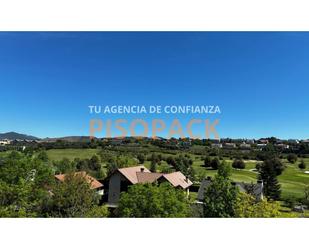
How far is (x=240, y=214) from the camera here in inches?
497

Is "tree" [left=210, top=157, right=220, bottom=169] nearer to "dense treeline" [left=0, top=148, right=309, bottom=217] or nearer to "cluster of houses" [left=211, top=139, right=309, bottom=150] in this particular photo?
"cluster of houses" [left=211, top=139, right=309, bottom=150]

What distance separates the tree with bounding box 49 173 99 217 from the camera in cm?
1366

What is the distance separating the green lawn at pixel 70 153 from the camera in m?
34.3

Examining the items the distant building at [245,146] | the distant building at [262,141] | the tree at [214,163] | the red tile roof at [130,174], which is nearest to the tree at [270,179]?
the distant building at [262,141]

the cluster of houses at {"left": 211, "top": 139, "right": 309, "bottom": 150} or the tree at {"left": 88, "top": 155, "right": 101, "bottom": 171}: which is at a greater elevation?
the cluster of houses at {"left": 211, "top": 139, "right": 309, "bottom": 150}

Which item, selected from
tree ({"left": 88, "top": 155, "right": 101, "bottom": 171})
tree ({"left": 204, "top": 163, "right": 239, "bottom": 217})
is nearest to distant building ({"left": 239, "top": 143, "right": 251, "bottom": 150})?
tree ({"left": 88, "top": 155, "right": 101, "bottom": 171})

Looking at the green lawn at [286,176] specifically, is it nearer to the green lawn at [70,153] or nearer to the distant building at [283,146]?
the distant building at [283,146]

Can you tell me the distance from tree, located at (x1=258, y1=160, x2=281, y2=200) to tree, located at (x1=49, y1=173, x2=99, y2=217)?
1634 centimetres

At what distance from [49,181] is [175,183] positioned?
27.6 ft

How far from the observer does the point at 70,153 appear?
35.2 metres

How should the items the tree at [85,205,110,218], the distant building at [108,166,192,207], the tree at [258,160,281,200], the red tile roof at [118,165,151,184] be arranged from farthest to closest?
1. the tree at [258,160,281,200]
2. the red tile roof at [118,165,151,184]
3. the distant building at [108,166,192,207]
4. the tree at [85,205,110,218]

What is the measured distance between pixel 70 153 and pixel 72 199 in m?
21.8
